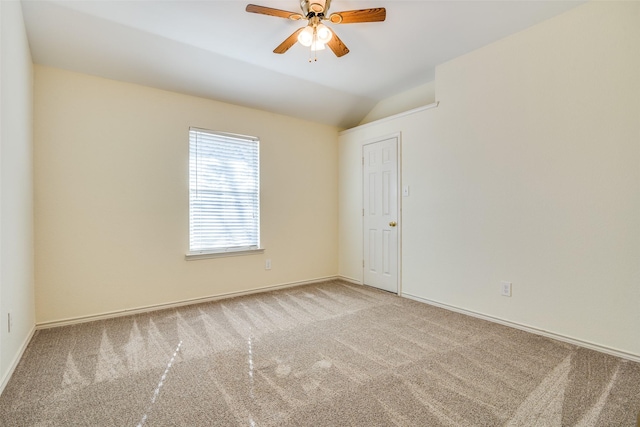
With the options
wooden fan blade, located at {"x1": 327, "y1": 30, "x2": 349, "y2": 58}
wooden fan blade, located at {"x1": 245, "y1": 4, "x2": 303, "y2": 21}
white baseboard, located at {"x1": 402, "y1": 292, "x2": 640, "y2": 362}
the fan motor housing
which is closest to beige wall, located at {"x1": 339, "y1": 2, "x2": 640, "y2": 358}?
white baseboard, located at {"x1": 402, "y1": 292, "x2": 640, "y2": 362}

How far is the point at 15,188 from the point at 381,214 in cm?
369

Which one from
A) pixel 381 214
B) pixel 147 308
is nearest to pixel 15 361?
pixel 147 308

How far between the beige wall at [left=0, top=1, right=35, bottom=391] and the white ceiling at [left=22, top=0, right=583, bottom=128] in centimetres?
37

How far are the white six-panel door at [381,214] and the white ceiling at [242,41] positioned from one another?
96cm

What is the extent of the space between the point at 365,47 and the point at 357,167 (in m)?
1.80

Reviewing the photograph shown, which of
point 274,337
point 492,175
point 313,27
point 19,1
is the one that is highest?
point 19,1

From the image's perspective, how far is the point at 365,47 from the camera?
311 cm

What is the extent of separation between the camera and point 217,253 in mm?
3748

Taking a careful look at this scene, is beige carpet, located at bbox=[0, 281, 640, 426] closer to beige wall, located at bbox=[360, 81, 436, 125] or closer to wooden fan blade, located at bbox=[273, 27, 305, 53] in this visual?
wooden fan blade, located at bbox=[273, 27, 305, 53]

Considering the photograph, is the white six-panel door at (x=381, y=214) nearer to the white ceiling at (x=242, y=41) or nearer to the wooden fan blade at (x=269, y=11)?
the white ceiling at (x=242, y=41)

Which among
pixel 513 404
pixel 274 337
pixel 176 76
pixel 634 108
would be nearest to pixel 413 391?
pixel 513 404

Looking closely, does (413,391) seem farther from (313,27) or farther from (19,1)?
(19,1)

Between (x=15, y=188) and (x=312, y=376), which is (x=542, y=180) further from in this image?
(x=15, y=188)

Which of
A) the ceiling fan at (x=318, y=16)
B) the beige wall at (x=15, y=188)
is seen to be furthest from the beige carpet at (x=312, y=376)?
the ceiling fan at (x=318, y=16)
